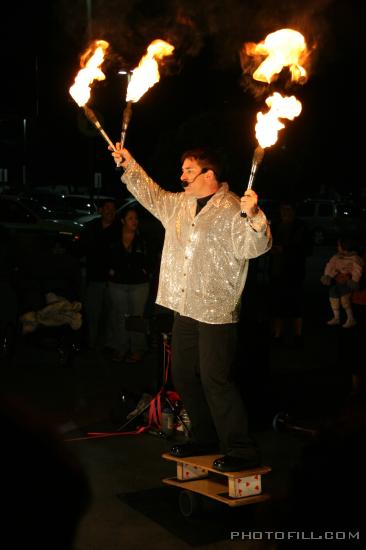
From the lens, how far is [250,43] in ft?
20.7

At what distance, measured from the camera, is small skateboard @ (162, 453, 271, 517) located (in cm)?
532

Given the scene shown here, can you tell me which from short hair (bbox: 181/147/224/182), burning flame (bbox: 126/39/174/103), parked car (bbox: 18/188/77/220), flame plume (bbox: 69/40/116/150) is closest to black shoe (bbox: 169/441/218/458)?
short hair (bbox: 181/147/224/182)

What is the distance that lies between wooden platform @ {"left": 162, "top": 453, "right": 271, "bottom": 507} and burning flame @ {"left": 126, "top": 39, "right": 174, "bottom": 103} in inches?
95.0

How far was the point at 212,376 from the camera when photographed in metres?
5.54

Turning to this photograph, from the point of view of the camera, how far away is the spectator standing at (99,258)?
34.4ft

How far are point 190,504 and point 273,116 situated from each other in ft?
7.61

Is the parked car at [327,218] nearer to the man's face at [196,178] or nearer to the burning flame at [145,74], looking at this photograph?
the burning flame at [145,74]

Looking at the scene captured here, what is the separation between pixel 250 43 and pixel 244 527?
320 centimetres

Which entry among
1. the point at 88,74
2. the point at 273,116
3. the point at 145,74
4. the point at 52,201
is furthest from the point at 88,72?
the point at 52,201

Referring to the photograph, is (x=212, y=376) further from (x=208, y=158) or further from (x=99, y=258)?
(x=99, y=258)

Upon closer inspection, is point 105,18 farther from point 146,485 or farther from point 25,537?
point 25,537

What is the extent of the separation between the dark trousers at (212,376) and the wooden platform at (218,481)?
153 millimetres

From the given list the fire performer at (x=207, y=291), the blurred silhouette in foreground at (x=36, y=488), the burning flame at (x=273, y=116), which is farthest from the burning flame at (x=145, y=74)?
the blurred silhouette in foreground at (x=36, y=488)

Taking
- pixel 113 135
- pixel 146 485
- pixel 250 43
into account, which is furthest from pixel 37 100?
pixel 113 135
